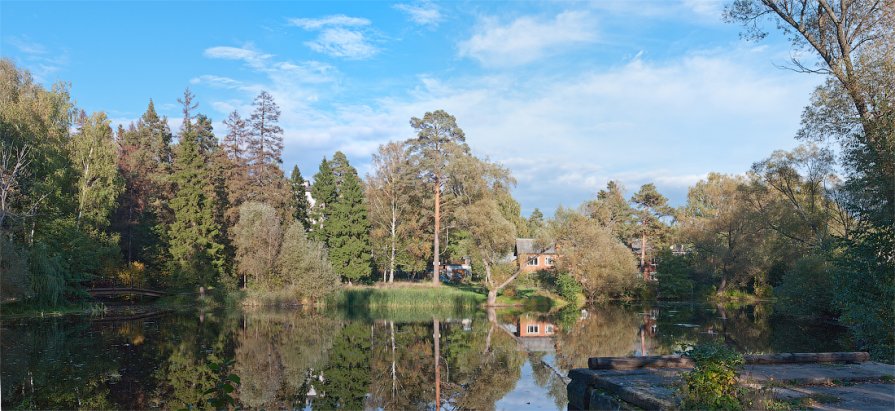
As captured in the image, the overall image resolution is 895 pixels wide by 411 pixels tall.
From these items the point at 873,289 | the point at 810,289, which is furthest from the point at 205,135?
the point at 873,289

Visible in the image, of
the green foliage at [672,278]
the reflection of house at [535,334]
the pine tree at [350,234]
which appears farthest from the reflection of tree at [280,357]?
the green foliage at [672,278]

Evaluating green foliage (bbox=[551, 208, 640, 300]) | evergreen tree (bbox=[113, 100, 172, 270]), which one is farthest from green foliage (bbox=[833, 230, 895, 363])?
evergreen tree (bbox=[113, 100, 172, 270])

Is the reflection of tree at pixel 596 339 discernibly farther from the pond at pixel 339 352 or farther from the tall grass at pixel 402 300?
the tall grass at pixel 402 300

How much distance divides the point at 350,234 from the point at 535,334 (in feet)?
80.8

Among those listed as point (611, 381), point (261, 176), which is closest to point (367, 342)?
point (611, 381)

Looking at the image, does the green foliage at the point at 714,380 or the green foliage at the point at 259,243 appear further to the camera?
the green foliage at the point at 259,243

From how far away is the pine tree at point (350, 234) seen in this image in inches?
1826

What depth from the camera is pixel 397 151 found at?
45375mm

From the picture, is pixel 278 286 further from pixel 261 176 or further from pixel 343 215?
pixel 261 176

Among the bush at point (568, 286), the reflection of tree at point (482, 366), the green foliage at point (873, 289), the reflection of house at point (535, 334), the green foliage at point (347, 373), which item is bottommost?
the reflection of house at point (535, 334)

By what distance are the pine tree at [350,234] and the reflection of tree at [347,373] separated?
74.1 feet

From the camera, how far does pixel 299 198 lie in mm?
54844

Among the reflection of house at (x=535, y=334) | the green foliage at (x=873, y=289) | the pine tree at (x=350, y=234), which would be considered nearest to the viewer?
the green foliage at (x=873, y=289)

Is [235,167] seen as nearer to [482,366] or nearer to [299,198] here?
[299,198]
